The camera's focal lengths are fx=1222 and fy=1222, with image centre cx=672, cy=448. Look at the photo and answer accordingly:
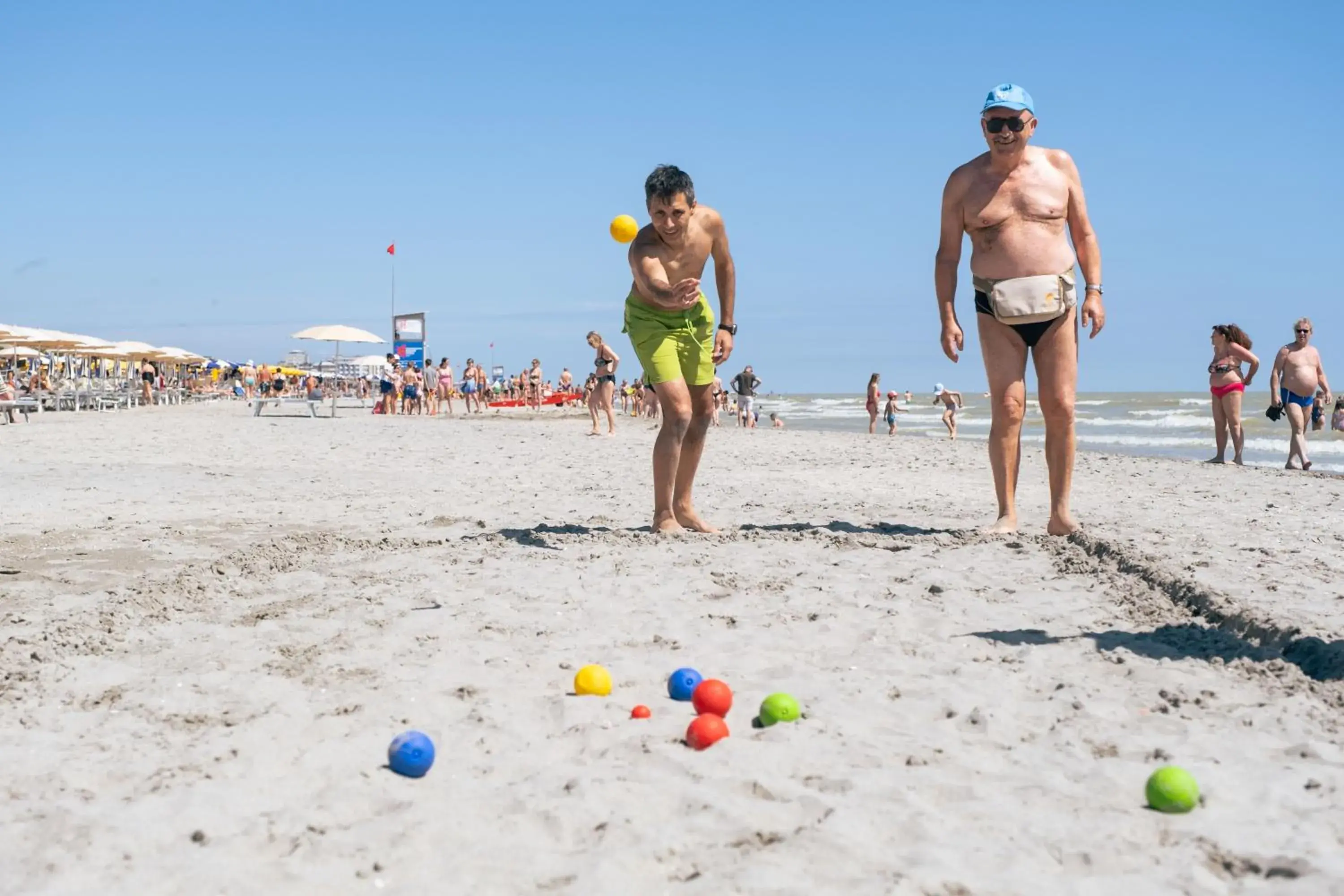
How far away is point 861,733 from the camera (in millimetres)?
3129

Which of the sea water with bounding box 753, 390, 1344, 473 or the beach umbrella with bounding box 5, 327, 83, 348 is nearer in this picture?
the sea water with bounding box 753, 390, 1344, 473

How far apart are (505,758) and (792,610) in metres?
1.77

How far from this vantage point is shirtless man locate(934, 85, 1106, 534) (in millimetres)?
6105

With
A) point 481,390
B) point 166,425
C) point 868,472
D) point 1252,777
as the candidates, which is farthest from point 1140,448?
point 1252,777

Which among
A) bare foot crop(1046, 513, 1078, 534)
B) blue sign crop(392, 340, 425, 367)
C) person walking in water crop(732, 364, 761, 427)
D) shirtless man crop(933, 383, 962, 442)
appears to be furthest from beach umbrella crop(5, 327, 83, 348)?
bare foot crop(1046, 513, 1078, 534)

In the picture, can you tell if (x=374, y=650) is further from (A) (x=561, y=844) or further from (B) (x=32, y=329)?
(B) (x=32, y=329)

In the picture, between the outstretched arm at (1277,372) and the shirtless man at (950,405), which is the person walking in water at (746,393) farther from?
the outstretched arm at (1277,372)

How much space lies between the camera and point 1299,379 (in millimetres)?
12961

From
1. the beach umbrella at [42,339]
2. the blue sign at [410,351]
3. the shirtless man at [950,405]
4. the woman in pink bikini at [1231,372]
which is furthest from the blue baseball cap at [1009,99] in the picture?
the beach umbrella at [42,339]

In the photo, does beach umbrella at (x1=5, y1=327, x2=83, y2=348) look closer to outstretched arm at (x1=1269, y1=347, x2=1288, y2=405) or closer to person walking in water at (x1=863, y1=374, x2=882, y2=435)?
person walking in water at (x1=863, y1=374, x2=882, y2=435)

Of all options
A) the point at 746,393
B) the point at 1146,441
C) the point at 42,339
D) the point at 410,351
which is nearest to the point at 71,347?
the point at 42,339

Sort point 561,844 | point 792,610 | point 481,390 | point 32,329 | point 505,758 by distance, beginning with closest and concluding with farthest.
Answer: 1. point 561,844
2. point 505,758
3. point 792,610
4. point 481,390
5. point 32,329

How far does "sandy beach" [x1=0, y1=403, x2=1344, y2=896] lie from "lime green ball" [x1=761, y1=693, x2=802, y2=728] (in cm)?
5

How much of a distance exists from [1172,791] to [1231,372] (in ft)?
39.9
